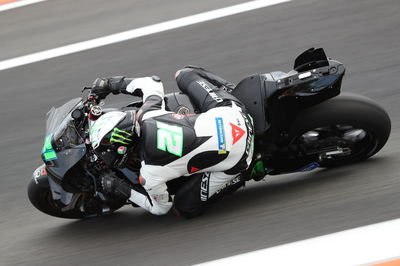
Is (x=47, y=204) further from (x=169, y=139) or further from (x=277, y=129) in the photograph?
(x=277, y=129)

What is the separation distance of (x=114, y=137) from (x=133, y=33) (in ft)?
13.2

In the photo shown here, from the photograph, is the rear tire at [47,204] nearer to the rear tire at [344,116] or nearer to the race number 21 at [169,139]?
the race number 21 at [169,139]

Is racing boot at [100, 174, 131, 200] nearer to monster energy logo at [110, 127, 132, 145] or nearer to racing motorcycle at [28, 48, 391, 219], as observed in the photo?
racing motorcycle at [28, 48, 391, 219]

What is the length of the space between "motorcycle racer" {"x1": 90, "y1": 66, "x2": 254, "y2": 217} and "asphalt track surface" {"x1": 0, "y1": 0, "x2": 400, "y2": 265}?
384mm

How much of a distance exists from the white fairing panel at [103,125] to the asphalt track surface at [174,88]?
104 cm

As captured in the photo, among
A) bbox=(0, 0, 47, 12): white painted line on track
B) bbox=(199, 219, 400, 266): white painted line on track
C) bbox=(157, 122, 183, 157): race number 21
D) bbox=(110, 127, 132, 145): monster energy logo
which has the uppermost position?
bbox=(0, 0, 47, 12): white painted line on track

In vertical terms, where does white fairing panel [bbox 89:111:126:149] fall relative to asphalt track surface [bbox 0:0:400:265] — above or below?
above

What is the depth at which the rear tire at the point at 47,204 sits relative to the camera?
541cm

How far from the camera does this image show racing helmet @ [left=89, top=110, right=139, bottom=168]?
15.2 ft

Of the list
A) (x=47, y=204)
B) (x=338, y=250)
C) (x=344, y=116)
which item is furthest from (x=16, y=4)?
(x=338, y=250)

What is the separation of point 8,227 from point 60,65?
2743 mm

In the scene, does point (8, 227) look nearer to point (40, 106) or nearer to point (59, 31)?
point (40, 106)

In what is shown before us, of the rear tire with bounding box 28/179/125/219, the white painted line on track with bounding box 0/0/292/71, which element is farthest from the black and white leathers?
the white painted line on track with bounding box 0/0/292/71

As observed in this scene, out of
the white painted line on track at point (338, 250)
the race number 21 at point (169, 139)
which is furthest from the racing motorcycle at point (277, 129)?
the white painted line on track at point (338, 250)
